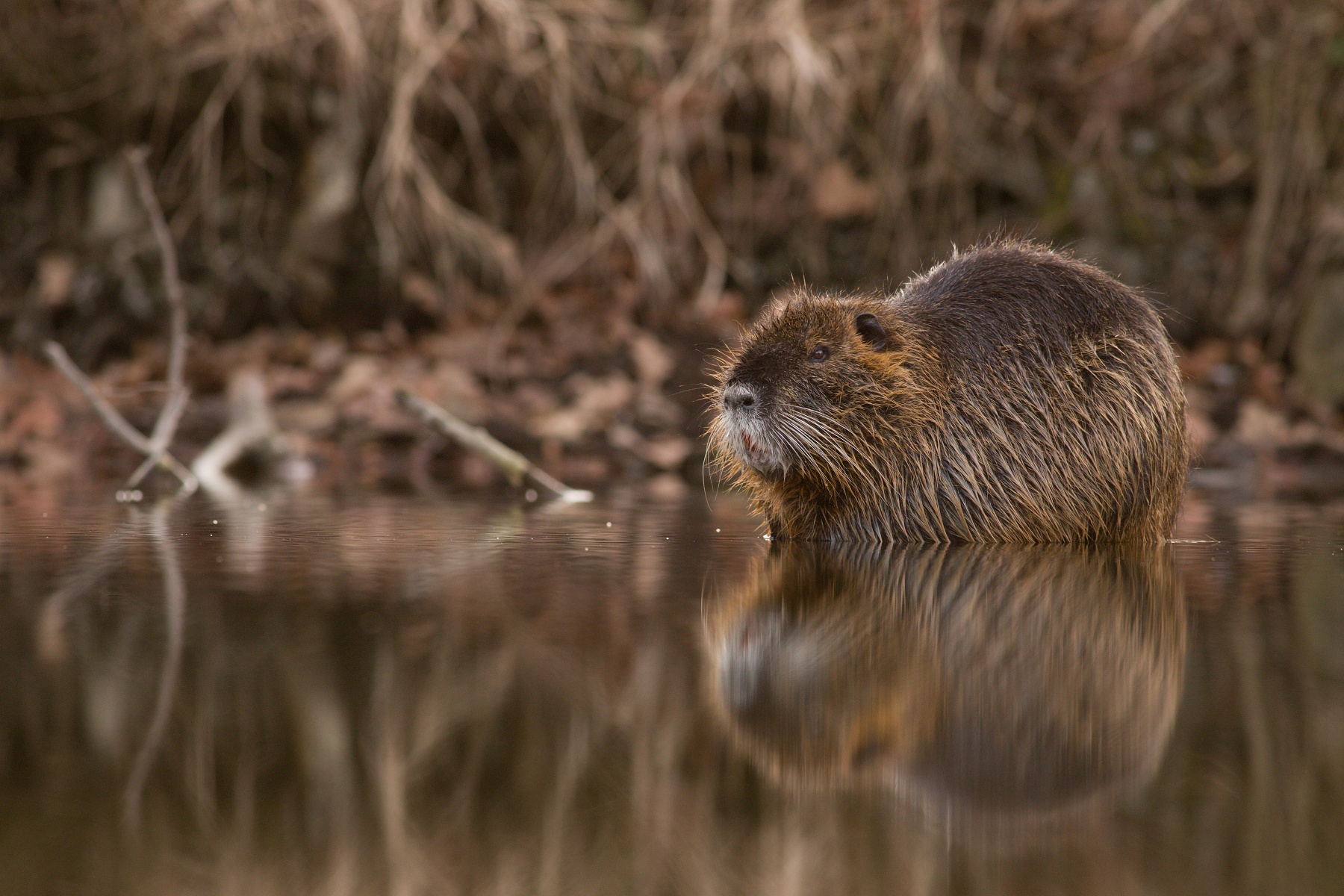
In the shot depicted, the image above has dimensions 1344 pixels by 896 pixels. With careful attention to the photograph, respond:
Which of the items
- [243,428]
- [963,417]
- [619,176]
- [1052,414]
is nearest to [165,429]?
[243,428]

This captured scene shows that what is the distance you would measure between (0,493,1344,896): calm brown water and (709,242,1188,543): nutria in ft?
1.66

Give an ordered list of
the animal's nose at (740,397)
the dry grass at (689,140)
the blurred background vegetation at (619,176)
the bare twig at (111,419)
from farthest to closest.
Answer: the dry grass at (689,140) < the blurred background vegetation at (619,176) < the bare twig at (111,419) < the animal's nose at (740,397)

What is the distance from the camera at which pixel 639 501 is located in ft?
13.5

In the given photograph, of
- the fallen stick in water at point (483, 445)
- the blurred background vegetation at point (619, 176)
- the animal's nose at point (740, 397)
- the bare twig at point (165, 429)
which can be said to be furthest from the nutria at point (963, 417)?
the blurred background vegetation at point (619, 176)

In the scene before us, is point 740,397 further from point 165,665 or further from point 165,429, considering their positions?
point 165,429

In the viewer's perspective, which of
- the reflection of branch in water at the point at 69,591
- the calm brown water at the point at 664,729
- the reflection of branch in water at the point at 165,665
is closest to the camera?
the calm brown water at the point at 664,729

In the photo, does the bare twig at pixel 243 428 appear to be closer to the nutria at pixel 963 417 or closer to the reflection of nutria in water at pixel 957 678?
the nutria at pixel 963 417

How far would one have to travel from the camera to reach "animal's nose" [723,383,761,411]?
117 inches

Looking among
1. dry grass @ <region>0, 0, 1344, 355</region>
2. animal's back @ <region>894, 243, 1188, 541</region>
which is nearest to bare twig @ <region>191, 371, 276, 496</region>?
dry grass @ <region>0, 0, 1344, 355</region>

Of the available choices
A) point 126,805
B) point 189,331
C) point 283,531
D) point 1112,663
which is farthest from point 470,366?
point 126,805

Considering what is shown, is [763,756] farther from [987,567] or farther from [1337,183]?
[1337,183]

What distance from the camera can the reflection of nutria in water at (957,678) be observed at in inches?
45.4

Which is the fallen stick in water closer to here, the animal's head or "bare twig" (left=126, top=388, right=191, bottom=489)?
"bare twig" (left=126, top=388, right=191, bottom=489)

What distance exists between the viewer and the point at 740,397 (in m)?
2.98
